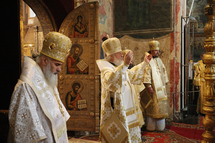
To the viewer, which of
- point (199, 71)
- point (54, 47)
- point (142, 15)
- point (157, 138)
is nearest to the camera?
point (54, 47)

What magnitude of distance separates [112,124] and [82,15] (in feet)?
8.15

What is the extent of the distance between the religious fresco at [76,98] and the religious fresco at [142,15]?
3835 mm

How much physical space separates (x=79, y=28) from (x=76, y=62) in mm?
765

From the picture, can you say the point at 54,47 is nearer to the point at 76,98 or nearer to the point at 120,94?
the point at 120,94

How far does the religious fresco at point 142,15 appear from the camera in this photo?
275 inches

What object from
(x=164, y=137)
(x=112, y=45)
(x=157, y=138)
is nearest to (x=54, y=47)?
(x=112, y=45)

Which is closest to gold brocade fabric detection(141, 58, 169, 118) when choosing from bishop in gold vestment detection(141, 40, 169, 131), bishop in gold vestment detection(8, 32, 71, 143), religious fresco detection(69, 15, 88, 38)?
bishop in gold vestment detection(141, 40, 169, 131)

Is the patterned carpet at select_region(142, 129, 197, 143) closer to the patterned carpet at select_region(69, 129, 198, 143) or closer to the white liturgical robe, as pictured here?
the patterned carpet at select_region(69, 129, 198, 143)

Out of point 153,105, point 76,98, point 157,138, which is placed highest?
point 76,98

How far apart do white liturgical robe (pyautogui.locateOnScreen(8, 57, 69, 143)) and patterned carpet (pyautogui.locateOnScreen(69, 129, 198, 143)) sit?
8.76 ft

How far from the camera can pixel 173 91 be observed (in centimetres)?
684

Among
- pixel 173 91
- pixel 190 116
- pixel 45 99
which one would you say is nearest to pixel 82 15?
pixel 45 99

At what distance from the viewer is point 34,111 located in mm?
1567

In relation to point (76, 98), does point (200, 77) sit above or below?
above
